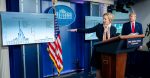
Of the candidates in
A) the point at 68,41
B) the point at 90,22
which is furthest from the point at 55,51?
the point at 90,22

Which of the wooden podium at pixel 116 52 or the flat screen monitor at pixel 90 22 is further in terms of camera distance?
the flat screen monitor at pixel 90 22

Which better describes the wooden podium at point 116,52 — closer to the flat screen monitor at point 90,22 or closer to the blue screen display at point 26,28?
the blue screen display at point 26,28

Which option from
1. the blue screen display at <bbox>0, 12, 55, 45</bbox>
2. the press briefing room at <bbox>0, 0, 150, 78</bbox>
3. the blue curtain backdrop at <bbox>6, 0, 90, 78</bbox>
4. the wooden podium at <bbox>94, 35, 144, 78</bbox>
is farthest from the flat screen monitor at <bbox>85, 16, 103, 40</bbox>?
the wooden podium at <bbox>94, 35, 144, 78</bbox>

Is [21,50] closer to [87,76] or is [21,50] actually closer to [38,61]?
[38,61]

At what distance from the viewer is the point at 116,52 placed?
8.15ft

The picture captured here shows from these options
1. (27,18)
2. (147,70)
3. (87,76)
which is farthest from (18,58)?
(147,70)

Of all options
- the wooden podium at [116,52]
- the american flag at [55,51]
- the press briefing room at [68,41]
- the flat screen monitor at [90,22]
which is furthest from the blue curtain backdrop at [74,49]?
the wooden podium at [116,52]

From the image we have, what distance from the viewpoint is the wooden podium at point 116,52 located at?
2.49 m

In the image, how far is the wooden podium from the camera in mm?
2487

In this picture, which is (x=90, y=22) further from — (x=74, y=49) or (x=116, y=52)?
(x=116, y=52)

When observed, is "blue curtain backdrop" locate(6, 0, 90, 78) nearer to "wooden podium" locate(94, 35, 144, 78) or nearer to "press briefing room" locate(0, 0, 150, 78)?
"press briefing room" locate(0, 0, 150, 78)

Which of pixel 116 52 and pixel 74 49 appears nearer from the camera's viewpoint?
pixel 116 52

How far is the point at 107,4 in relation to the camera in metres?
6.10

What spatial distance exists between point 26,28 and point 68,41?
63.7 inches
